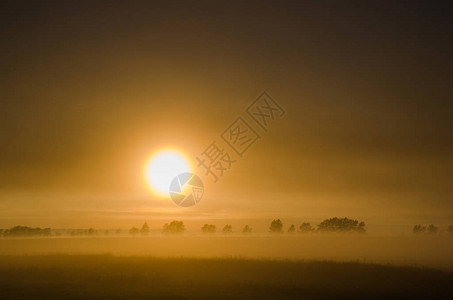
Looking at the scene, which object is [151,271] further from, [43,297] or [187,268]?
[43,297]

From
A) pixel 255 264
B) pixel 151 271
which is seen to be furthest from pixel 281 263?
pixel 151 271

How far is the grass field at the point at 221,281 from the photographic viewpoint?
34781mm

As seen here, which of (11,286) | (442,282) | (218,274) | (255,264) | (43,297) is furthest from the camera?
(255,264)

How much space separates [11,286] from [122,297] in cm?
1053

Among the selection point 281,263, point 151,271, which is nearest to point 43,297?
point 151,271

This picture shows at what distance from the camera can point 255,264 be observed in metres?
52.3

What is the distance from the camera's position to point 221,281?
4059 cm

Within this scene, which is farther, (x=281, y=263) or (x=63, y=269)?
(x=281, y=263)

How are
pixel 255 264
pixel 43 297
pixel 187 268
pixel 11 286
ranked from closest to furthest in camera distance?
pixel 43 297, pixel 11 286, pixel 187 268, pixel 255 264

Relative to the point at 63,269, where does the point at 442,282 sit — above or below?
below

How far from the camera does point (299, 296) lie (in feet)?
113

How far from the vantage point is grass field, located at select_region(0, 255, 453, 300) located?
34.8 meters

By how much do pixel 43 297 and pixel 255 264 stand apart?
999 inches

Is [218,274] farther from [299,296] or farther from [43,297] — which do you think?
[43,297]
